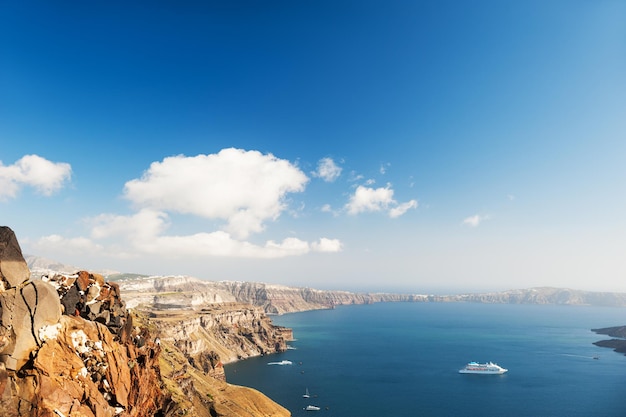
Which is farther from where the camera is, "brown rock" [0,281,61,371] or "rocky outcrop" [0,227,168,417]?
"brown rock" [0,281,61,371]

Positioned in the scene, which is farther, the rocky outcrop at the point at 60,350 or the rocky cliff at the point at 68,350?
the rocky cliff at the point at 68,350

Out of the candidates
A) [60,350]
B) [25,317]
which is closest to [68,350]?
[60,350]

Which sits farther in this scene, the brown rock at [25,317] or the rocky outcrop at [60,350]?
the brown rock at [25,317]

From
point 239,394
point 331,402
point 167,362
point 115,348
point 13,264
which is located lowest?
point 331,402

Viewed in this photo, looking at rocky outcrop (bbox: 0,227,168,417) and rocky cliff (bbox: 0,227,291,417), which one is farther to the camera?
rocky cliff (bbox: 0,227,291,417)

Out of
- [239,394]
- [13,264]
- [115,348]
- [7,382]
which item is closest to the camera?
[7,382]

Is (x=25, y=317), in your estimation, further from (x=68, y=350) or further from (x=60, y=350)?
(x=68, y=350)

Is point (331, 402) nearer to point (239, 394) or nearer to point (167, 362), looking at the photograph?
point (239, 394)

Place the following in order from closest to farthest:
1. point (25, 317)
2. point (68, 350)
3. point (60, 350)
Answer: point (25, 317) → point (60, 350) → point (68, 350)

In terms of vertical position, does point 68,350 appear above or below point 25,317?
below

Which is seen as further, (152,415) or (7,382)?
(152,415)

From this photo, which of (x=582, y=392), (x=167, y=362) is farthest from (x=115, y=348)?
(x=582, y=392)
